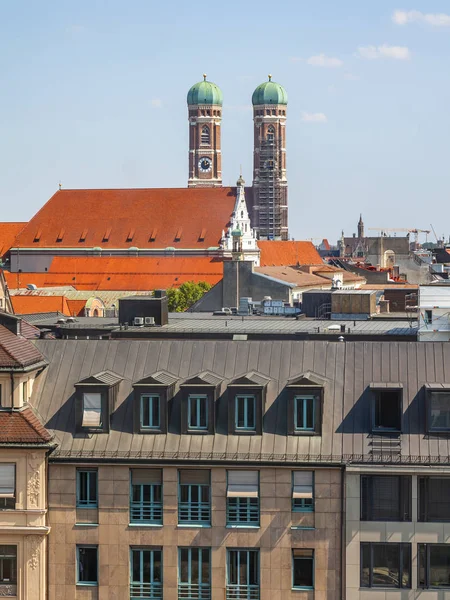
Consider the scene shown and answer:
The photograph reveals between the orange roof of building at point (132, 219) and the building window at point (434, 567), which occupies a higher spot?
the orange roof of building at point (132, 219)

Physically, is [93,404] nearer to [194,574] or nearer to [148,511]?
[148,511]

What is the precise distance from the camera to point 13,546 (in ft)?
104

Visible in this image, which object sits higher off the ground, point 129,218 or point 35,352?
point 129,218

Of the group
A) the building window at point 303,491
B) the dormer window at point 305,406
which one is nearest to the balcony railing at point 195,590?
the building window at point 303,491

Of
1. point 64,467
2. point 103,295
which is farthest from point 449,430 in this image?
point 103,295

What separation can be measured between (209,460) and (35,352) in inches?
220

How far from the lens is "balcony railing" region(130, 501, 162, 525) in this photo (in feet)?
104

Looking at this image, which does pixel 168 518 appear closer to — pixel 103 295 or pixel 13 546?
pixel 13 546

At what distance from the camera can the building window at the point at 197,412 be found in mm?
32344

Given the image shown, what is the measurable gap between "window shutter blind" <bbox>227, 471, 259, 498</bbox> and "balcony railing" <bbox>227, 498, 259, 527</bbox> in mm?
146

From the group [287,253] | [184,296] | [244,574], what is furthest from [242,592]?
[287,253]

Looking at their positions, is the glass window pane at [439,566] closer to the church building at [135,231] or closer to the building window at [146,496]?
the building window at [146,496]

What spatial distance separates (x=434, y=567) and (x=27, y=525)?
30.2ft

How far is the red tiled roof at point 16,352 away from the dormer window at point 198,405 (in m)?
3.80
